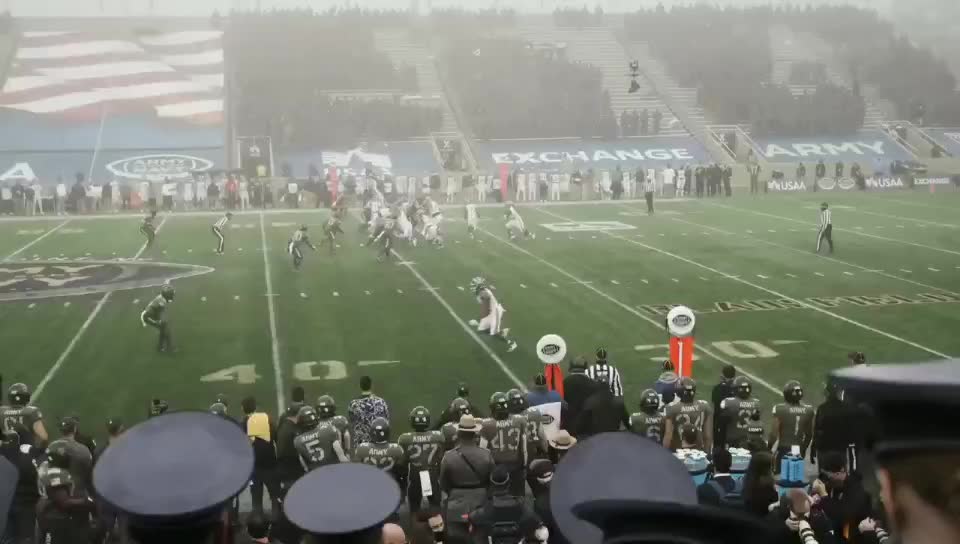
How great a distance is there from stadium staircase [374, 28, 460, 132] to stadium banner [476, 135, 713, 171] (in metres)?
2.64

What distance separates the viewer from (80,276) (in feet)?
76.1

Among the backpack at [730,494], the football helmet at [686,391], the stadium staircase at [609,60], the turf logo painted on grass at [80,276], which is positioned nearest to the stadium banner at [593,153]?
the stadium staircase at [609,60]

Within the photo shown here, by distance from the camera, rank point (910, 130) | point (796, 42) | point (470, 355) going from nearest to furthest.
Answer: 1. point (470, 355)
2. point (910, 130)
3. point (796, 42)

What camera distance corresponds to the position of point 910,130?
51.2m

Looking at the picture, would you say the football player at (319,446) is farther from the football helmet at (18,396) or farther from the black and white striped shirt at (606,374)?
the black and white striped shirt at (606,374)

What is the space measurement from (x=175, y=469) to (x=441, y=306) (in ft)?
58.0

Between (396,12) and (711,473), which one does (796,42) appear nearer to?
(396,12)

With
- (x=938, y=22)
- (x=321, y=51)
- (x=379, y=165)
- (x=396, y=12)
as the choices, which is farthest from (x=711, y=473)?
(x=938, y=22)

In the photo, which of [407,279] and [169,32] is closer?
[407,279]

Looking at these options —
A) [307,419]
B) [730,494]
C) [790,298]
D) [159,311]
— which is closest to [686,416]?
[730,494]

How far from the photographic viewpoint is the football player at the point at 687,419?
8.87m

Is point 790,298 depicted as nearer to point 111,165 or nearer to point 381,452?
point 381,452

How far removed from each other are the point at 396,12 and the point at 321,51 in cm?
570

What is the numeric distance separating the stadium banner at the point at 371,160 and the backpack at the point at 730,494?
3627 centimetres
